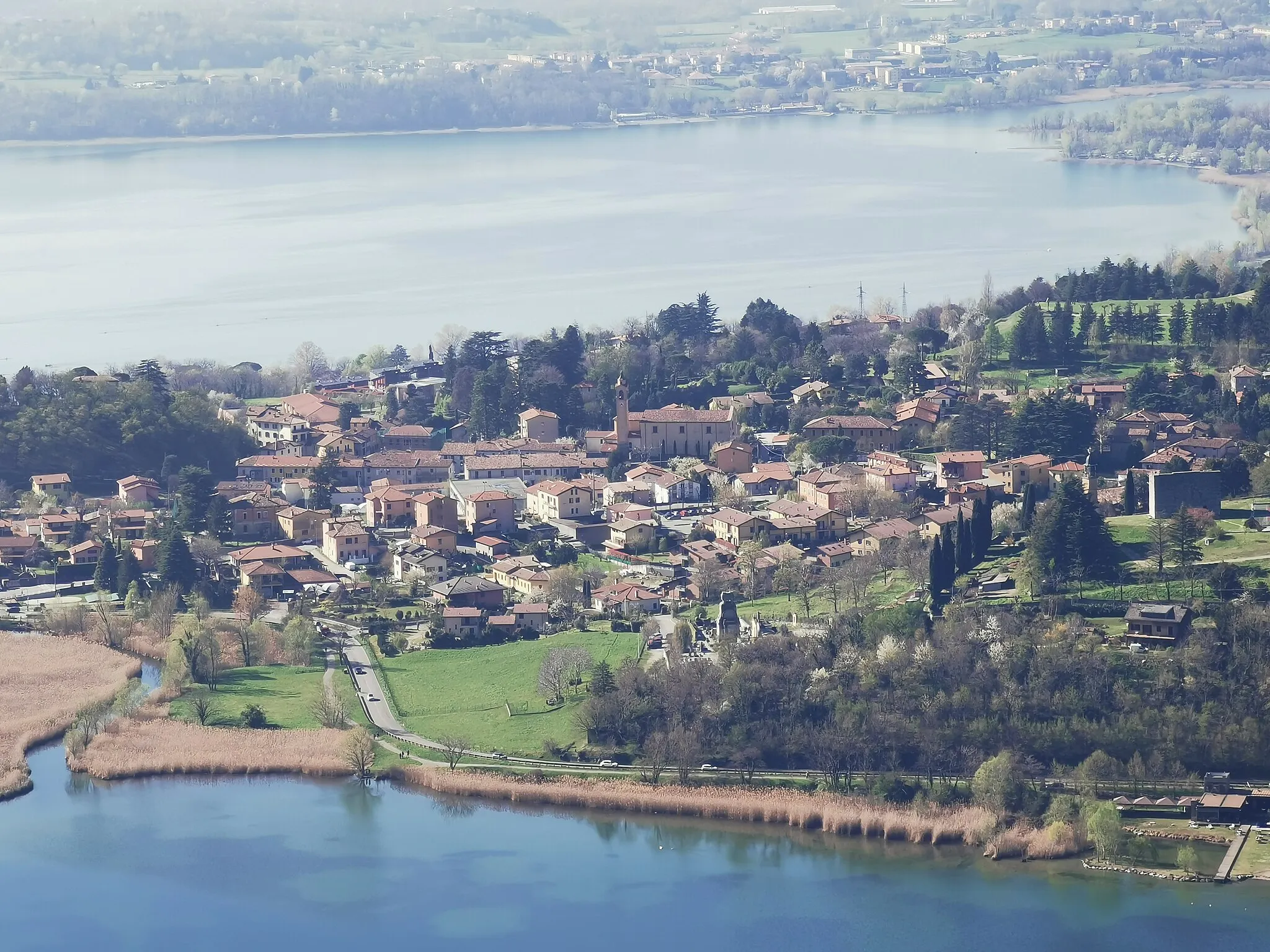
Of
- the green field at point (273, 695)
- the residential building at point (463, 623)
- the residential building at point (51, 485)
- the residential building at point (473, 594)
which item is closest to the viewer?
the green field at point (273, 695)

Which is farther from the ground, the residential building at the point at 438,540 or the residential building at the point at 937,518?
the residential building at the point at 937,518

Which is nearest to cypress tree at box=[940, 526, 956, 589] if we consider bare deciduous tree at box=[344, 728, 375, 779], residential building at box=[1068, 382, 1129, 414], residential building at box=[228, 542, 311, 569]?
bare deciduous tree at box=[344, 728, 375, 779]

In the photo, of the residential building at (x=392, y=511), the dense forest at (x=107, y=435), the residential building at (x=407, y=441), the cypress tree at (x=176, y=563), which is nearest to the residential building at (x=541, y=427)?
the residential building at (x=407, y=441)

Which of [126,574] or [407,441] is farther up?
[407,441]

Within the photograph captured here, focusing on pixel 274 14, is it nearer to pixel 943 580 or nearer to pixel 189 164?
pixel 189 164

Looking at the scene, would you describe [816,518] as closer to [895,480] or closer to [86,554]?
[895,480]

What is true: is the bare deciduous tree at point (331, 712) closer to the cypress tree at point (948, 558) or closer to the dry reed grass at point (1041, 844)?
the cypress tree at point (948, 558)

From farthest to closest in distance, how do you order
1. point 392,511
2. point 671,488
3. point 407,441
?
point 407,441
point 671,488
point 392,511

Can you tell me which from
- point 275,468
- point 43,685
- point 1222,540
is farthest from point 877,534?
point 275,468
